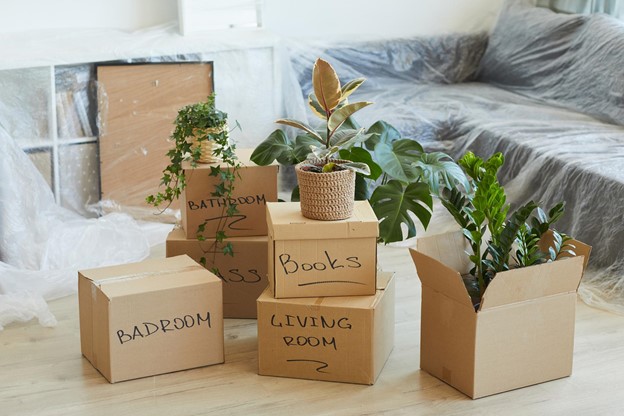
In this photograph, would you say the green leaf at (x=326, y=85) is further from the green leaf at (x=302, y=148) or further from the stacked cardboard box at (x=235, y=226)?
the stacked cardboard box at (x=235, y=226)

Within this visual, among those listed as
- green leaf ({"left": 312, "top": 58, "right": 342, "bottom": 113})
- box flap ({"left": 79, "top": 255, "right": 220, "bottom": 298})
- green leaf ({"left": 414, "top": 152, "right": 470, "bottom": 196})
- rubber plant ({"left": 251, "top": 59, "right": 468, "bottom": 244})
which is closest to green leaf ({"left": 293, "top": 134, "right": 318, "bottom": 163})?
rubber plant ({"left": 251, "top": 59, "right": 468, "bottom": 244})

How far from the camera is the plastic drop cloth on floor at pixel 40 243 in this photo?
2936 mm

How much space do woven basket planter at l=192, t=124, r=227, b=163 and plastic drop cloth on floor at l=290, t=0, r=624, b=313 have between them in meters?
1.17

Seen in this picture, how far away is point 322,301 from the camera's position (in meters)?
2.43

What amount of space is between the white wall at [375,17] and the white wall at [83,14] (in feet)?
1.57

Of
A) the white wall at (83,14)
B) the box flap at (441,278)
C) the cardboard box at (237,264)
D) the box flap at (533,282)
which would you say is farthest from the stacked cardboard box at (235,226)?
A: the white wall at (83,14)

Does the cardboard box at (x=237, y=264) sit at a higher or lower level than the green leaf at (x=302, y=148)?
lower

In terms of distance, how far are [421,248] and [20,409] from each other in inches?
43.3

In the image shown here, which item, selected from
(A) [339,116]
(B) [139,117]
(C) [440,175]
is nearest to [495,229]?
(C) [440,175]

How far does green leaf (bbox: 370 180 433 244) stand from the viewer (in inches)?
102

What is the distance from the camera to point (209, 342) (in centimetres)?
253

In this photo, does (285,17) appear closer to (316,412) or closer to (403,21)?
(403,21)

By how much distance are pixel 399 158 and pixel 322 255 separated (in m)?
0.44

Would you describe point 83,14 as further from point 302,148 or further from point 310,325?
point 310,325
